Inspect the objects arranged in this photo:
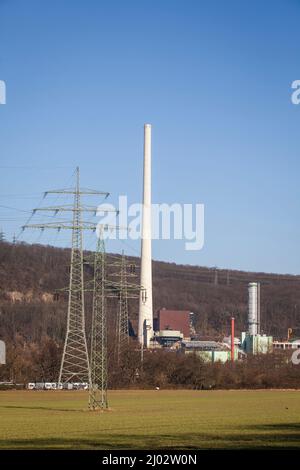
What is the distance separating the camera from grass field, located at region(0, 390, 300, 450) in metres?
22.9

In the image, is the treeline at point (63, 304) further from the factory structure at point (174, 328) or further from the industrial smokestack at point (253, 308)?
the industrial smokestack at point (253, 308)

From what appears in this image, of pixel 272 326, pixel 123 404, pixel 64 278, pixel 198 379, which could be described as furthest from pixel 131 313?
pixel 123 404

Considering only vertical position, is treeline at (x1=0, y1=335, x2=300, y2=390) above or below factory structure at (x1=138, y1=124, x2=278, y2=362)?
below

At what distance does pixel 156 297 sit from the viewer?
165750mm

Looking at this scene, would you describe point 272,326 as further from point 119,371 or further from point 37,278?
point 119,371

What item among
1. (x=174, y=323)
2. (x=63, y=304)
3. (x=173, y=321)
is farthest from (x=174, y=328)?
(x=63, y=304)

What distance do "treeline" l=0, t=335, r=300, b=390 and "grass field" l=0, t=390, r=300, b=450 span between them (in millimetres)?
21884

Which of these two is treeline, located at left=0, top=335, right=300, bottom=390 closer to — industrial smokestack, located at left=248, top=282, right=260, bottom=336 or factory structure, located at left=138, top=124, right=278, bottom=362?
factory structure, located at left=138, top=124, right=278, bottom=362

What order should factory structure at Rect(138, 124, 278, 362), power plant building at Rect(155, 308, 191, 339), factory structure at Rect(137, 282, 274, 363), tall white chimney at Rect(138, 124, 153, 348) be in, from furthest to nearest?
power plant building at Rect(155, 308, 191, 339), factory structure at Rect(137, 282, 274, 363), factory structure at Rect(138, 124, 278, 362), tall white chimney at Rect(138, 124, 153, 348)

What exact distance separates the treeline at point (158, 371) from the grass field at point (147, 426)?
21884 mm

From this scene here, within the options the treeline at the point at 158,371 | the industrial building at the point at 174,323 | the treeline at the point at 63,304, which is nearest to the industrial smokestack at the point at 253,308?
the industrial building at the point at 174,323

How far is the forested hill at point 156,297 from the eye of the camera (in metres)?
118

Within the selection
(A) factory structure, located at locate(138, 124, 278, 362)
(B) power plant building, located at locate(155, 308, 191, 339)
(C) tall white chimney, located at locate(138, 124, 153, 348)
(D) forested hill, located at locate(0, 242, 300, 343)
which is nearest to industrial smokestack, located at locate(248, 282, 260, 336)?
(A) factory structure, located at locate(138, 124, 278, 362)
